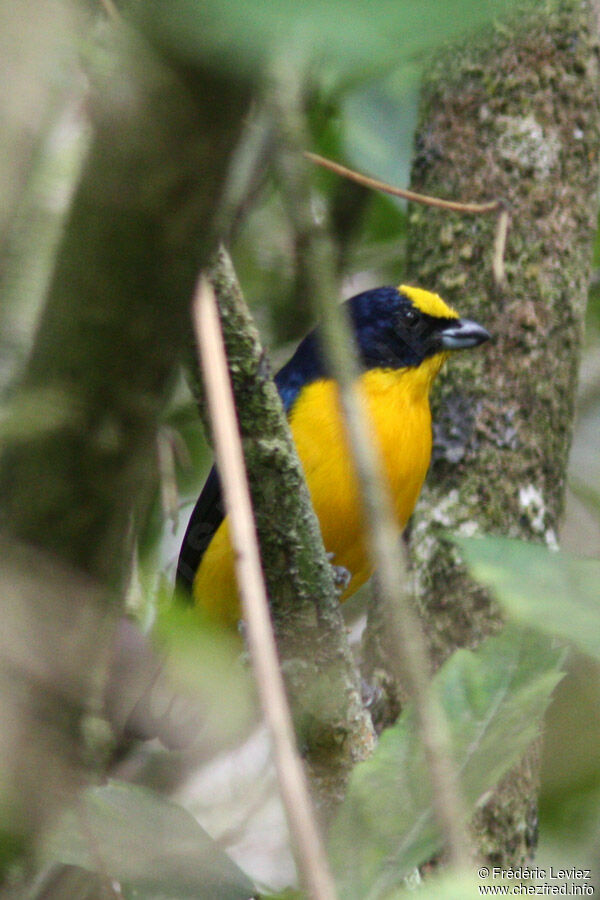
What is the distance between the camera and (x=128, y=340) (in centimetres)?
139

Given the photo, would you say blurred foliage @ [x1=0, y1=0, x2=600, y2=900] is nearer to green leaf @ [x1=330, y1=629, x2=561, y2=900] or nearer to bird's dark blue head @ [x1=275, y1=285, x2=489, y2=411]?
green leaf @ [x1=330, y1=629, x2=561, y2=900]

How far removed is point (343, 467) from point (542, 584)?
8.59 ft

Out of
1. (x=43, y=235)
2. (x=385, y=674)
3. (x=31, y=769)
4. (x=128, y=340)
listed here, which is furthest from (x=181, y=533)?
(x=128, y=340)

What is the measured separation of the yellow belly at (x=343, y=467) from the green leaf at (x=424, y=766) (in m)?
2.12

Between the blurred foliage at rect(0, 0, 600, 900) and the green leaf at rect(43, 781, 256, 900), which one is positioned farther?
the green leaf at rect(43, 781, 256, 900)

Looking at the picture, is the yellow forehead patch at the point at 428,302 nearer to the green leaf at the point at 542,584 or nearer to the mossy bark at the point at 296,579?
the mossy bark at the point at 296,579

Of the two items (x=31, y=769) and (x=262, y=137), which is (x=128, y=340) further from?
(x=262, y=137)

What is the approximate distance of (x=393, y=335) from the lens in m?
4.10

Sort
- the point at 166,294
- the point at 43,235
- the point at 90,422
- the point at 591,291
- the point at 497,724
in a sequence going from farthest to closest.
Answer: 1. the point at 591,291
2. the point at 43,235
3. the point at 90,422
4. the point at 166,294
5. the point at 497,724

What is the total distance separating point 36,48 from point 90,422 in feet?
2.20

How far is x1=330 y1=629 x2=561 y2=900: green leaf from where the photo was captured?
108cm

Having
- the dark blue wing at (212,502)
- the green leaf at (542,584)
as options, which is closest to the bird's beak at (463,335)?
the dark blue wing at (212,502)

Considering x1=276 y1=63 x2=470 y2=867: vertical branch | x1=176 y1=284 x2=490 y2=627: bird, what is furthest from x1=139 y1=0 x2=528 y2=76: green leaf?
x1=176 y1=284 x2=490 y2=627: bird

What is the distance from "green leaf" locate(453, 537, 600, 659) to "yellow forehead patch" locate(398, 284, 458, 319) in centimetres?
277
